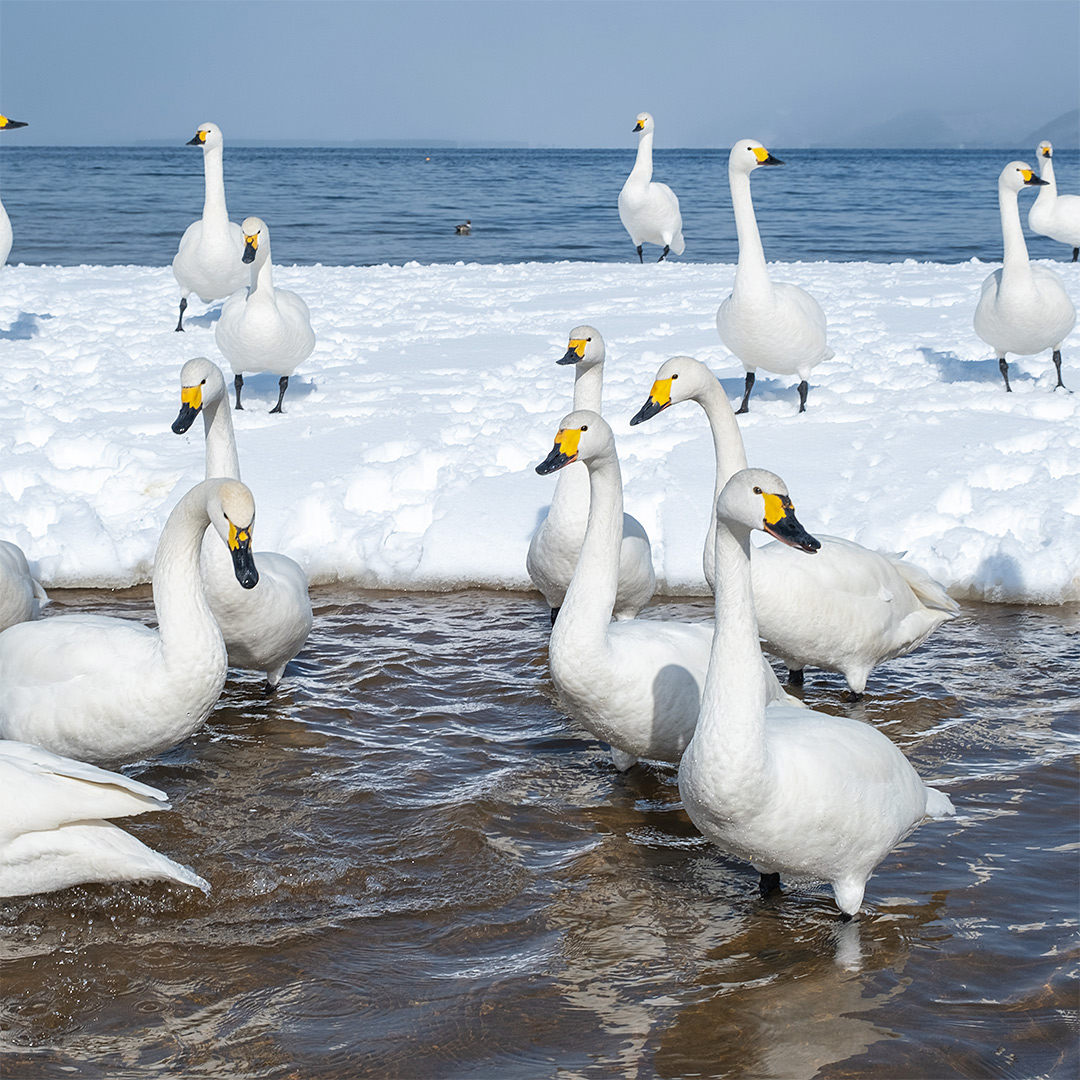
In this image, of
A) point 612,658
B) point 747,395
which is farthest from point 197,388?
point 747,395

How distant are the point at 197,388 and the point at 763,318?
15.2 feet

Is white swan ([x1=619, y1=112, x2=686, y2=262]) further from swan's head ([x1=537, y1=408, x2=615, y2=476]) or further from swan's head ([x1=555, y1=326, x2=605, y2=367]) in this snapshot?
swan's head ([x1=537, y1=408, x2=615, y2=476])

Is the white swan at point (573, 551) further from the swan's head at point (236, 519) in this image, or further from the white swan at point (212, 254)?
the white swan at point (212, 254)

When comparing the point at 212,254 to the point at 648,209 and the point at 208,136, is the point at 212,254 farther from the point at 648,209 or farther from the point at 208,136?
the point at 648,209

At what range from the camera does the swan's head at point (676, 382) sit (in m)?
5.47

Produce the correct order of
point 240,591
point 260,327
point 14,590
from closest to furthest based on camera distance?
point 240,591, point 14,590, point 260,327

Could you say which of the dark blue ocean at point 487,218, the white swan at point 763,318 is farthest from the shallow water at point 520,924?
the dark blue ocean at point 487,218

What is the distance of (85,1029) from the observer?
3512 millimetres

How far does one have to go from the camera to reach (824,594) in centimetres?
555

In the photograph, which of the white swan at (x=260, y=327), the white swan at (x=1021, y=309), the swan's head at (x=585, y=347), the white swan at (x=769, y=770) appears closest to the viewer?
the white swan at (x=769, y=770)

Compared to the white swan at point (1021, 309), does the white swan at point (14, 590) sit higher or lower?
lower

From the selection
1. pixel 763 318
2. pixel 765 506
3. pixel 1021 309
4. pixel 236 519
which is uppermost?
pixel 1021 309

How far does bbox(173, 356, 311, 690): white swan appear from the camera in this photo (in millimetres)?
5504

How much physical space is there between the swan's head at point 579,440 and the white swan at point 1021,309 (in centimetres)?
592
